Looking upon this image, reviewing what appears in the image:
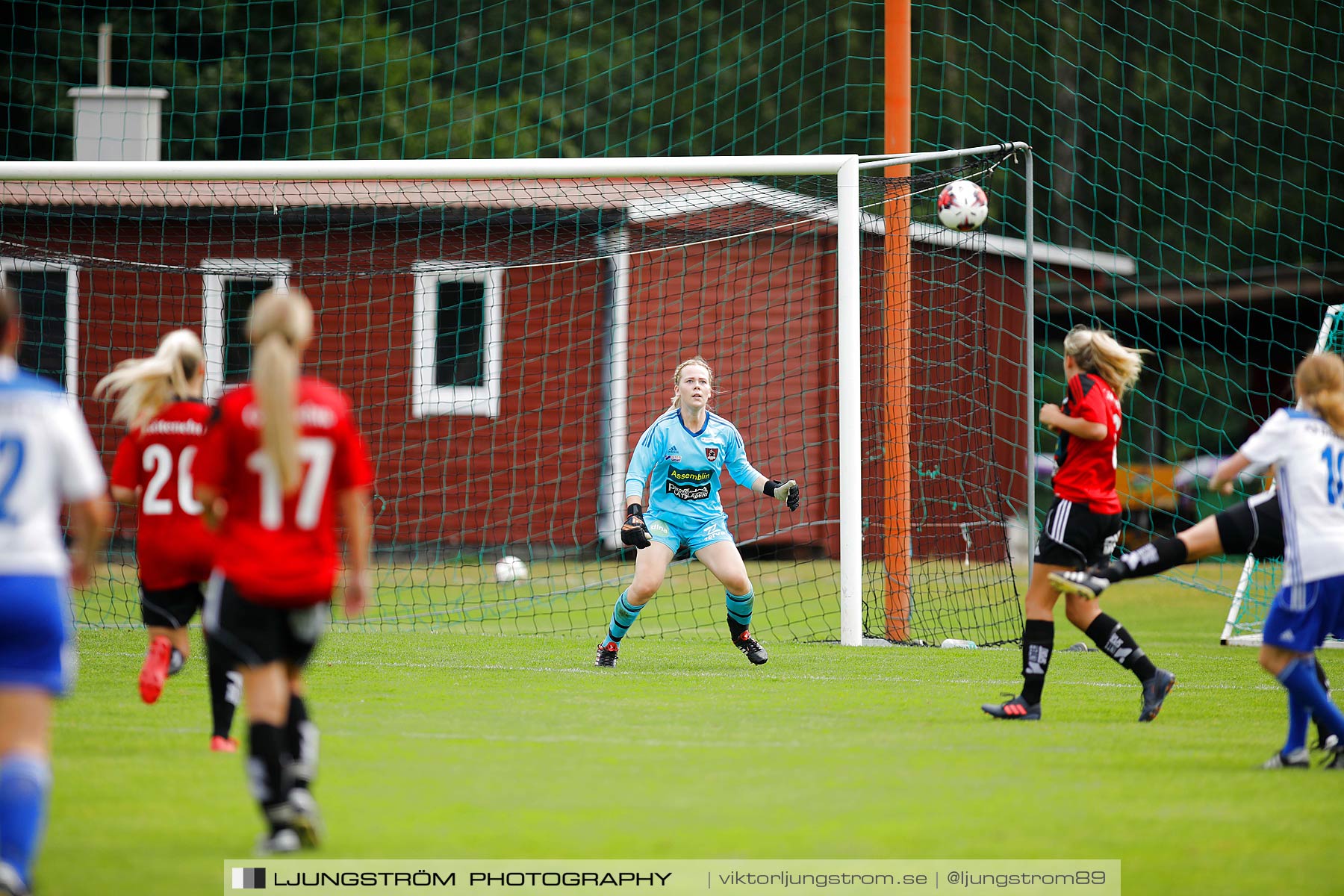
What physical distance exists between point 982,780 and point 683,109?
24976 millimetres

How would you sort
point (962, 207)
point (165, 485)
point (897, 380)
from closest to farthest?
point (165, 485) → point (962, 207) → point (897, 380)

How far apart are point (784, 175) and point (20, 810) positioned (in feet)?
24.6

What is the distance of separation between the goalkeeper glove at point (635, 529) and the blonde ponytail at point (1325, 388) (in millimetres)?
4004

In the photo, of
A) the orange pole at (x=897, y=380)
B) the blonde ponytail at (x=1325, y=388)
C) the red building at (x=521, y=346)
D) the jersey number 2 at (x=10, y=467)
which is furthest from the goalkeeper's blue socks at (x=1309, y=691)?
the red building at (x=521, y=346)

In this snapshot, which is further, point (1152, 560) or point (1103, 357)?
point (1103, 357)

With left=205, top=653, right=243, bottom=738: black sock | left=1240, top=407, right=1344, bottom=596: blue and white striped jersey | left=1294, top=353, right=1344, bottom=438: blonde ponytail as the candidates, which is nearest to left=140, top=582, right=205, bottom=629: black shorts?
left=205, top=653, right=243, bottom=738: black sock

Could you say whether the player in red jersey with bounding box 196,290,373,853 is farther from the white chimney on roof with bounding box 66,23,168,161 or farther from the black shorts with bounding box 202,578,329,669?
the white chimney on roof with bounding box 66,23,168,161

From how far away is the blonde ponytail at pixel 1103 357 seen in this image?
7004 mm

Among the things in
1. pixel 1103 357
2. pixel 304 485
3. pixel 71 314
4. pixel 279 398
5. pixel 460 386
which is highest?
pixel 71 314

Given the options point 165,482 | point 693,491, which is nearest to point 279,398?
point 165,482

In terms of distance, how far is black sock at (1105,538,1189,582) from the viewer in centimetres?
632

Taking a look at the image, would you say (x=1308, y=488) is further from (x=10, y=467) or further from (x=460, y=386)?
(x=460, y=386)

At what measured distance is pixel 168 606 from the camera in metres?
6.63

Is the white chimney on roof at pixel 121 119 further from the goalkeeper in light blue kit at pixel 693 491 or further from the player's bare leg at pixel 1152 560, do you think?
the player's bare leg at pixel 1152 560
